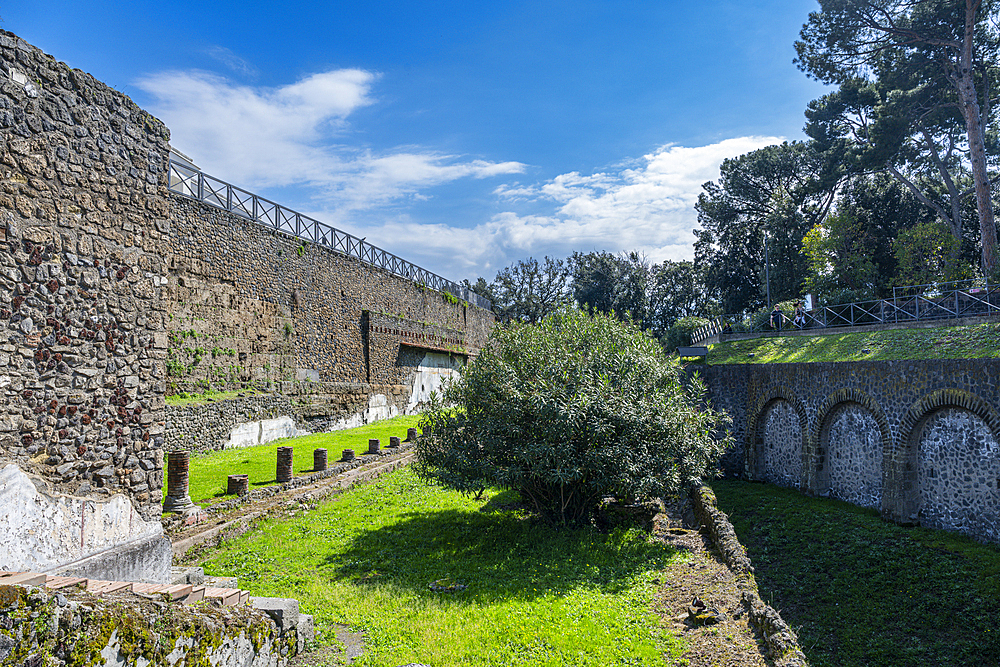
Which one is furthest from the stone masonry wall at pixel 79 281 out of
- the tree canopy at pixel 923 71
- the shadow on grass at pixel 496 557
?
the tree canopy at pixel 923 71

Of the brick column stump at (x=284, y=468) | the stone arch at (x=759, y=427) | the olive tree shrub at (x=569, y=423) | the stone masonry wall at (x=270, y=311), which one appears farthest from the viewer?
the stone arch at (x=759, y=427)

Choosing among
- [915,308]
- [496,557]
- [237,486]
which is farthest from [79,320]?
[915,308]

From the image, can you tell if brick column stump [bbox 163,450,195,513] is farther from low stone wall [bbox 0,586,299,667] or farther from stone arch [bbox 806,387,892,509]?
stone arch [bbox 806,387,892,509]

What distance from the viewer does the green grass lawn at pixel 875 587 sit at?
870 cm

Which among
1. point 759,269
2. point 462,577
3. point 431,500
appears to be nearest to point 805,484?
point 431,500

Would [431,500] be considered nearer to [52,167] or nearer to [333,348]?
[52,167]

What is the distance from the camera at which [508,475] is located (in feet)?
28.1

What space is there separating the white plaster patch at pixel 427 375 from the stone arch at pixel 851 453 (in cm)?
1472

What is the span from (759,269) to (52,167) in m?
37.5

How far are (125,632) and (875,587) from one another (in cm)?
1170

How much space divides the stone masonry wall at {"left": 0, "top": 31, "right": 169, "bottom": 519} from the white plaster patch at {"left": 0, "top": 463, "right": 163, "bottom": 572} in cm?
15

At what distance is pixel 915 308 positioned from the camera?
18.1m

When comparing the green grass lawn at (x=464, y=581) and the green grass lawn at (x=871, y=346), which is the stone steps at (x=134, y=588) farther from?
the green grass lawn at (x=871, y=346)

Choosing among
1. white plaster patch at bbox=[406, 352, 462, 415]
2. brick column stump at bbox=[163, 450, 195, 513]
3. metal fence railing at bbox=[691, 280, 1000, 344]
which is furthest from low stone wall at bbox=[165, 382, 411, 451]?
metal fence railing at bbox=[691, 280, 1000, 344]
